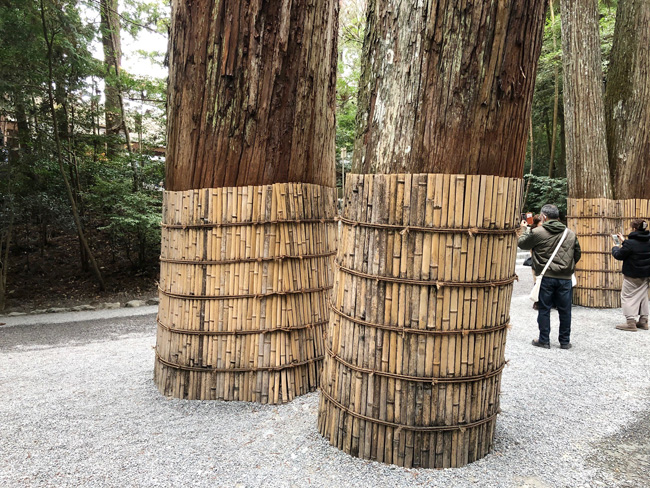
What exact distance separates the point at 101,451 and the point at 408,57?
3.06 meters

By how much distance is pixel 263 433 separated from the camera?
2896 millimetres

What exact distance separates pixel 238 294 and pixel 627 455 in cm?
285

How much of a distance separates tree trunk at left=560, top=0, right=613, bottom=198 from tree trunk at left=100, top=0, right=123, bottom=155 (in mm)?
9073

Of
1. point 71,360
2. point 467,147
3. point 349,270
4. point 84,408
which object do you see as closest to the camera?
point 467,147

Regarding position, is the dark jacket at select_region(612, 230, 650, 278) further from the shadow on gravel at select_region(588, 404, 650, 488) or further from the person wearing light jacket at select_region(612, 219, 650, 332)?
the shadow on gravel at select_region(588, 404, 650, 488)

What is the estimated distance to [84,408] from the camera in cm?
332

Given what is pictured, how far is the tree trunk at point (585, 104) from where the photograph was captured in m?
6.91

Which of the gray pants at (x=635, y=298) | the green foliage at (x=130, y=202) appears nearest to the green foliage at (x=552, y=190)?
the gray pants at (x=635, y=298)

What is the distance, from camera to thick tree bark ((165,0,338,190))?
10.9 feet

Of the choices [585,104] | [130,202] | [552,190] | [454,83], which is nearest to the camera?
[454,83]

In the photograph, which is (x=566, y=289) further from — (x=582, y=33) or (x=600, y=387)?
(x=582, y=33)

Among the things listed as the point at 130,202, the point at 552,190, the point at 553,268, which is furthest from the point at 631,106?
the point at 130,202

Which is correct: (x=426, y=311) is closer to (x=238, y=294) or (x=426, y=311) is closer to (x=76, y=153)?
(x=238, y=294)

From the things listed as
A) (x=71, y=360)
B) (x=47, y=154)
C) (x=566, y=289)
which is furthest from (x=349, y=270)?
(x=47, y=154)
